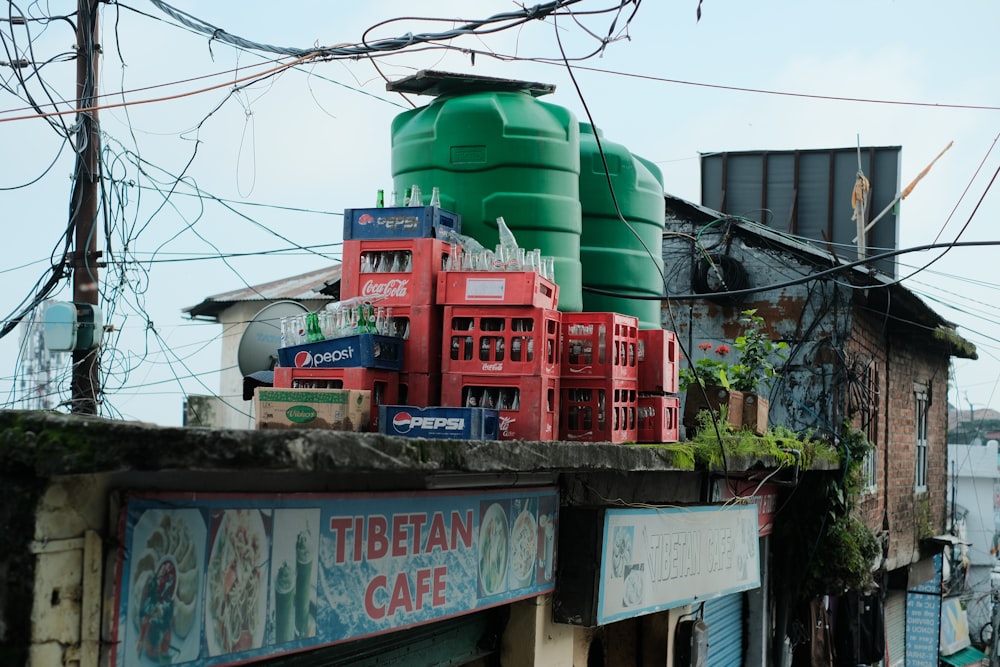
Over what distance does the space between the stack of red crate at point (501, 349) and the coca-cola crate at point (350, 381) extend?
0.29 meters

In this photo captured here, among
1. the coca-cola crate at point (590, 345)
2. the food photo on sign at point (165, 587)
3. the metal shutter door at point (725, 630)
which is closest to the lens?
the food photo on sign at point (165, 587)

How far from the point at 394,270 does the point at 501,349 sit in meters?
0.80

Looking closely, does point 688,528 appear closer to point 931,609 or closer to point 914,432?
point 914,432

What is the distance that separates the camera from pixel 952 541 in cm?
1830

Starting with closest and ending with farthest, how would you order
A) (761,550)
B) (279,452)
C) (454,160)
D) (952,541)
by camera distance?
(279,452) < (454,160) < (761,550) < (952,541)

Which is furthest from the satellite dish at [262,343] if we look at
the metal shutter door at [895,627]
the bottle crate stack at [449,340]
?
the metal shutter door at [895,627]

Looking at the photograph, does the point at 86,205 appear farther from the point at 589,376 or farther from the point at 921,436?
the point at 921,436

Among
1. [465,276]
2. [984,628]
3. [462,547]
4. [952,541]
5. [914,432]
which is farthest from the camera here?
[984,628]

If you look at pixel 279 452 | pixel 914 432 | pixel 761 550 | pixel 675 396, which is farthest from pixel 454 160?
pixel 914 432

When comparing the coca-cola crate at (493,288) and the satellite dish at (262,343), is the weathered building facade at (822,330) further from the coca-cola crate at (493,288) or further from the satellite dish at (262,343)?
the coca-cola crate at (493,288)

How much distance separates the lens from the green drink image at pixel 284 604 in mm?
3832

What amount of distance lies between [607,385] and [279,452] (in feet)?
11.1

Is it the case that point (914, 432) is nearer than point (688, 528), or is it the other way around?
point (688, 528)

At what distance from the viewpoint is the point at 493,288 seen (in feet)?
18.2
